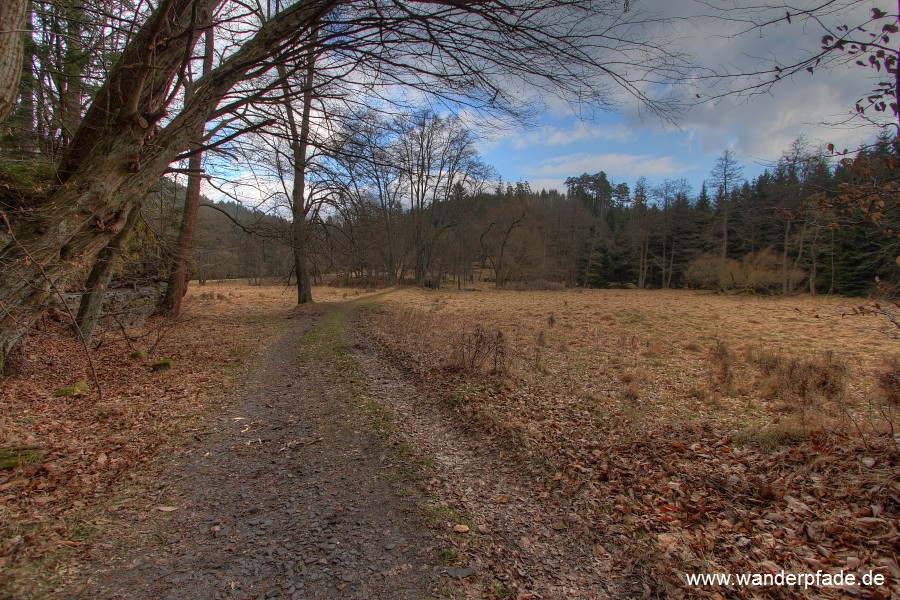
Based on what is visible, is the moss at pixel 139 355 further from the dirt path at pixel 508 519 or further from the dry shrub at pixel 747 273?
the dry shrub at pixel 747 273

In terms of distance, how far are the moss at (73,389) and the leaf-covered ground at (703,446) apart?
5.15 m

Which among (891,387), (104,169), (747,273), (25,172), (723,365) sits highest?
(747,273)

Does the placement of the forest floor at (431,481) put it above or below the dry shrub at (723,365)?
below

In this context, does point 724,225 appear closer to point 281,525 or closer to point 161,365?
point 161,365

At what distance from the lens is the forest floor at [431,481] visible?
108 inches

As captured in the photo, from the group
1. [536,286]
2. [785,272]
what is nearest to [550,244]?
[536,286]

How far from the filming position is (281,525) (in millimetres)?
3266

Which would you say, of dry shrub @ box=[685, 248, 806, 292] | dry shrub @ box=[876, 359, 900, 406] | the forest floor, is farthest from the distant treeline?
dry shrub @ box=[876, 359, 900, 406]

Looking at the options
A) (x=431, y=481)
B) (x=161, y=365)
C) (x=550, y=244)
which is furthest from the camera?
(x=550, y=244)

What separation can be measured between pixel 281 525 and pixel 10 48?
13.1 feet

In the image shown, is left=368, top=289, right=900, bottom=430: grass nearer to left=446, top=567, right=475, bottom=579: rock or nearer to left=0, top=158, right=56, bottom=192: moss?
left=446, top=567, right=475, bottom=579: rock

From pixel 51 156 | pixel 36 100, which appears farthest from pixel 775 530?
pixel 36 100

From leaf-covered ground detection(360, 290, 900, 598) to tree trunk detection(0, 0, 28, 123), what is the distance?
542 cm

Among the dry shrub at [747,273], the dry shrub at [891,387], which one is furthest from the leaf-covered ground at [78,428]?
the dry shrub at [747,273]
